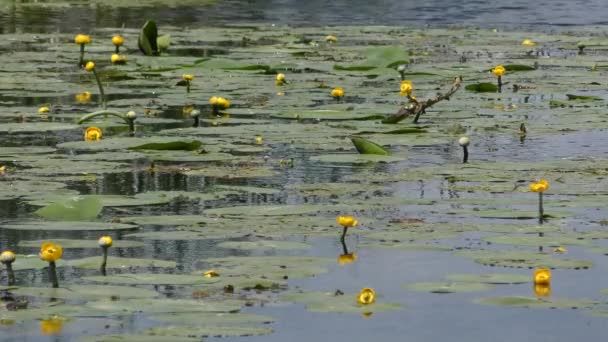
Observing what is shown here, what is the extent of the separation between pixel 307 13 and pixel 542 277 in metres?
14.7

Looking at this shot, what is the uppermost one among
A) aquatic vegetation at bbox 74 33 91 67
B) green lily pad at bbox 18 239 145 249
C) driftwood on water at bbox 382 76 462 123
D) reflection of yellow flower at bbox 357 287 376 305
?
aquatic vegetation at bbox 74 33 91 67

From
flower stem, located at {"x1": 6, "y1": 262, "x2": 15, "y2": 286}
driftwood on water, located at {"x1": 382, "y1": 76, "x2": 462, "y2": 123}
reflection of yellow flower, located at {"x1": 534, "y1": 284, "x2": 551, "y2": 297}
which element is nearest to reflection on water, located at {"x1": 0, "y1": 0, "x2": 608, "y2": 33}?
driftwood on water, located at {"x1": 382, "y1": 76, "x2": 462, "y2": 123}

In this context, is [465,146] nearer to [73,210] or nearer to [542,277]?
[73,210]

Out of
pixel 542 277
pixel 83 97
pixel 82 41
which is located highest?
pixel 82 41

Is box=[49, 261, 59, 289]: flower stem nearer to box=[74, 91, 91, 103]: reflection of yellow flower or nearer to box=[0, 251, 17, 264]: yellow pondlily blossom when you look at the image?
box=[0, 251, 17, 264]: yellow pondlily blossom

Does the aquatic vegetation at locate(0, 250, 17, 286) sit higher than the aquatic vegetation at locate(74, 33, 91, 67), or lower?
lower

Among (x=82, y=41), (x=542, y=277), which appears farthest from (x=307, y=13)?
(x=542, y=277)

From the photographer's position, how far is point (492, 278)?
13.5 feet

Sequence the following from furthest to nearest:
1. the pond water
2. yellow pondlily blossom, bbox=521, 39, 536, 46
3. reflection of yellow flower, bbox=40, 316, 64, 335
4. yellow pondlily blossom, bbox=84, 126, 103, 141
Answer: yellow pondlily blossom, bbox=521, 39, 536, 46, yellow pondlily blossom, bbox=84, 126, 103, 141, the pond water, reflection of yellow flower, bbox=40, 316, 64, 335

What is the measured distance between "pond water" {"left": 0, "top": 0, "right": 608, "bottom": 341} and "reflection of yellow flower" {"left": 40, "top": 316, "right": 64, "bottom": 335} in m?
0.01

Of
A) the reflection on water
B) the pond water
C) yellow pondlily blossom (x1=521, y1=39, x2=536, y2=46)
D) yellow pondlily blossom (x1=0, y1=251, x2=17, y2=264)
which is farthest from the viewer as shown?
the reflection on water

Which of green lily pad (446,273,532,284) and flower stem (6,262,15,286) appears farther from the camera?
green lily pad (446,273,532,284)

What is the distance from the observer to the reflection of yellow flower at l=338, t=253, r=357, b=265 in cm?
441

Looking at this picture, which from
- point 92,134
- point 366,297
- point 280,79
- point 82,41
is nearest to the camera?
point 366,297
